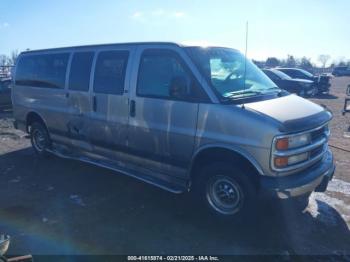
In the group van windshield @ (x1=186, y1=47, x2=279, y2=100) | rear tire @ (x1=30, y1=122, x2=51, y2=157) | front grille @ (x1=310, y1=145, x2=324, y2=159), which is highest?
van windshield @ (x1=186, y1=47, x2=279, y2=100)

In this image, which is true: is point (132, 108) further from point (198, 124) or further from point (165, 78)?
point (198, 124)

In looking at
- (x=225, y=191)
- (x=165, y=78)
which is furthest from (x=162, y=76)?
(x=225, y=191)

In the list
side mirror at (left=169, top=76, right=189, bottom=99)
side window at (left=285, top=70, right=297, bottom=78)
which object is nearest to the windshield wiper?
side mirror at (left=169, top=76, right=189, bottom=99)

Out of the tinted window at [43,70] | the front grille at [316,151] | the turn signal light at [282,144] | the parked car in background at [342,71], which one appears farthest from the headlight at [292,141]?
the parked car in background at [342,71]

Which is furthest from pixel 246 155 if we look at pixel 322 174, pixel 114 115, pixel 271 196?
pixel 114 115

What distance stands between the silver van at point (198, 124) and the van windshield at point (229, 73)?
2cm

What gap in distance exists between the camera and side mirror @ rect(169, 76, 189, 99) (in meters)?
4.21

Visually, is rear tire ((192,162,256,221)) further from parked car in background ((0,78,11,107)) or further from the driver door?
parked car in background ((0,78,11,107))

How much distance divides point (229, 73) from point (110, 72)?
1921 mm

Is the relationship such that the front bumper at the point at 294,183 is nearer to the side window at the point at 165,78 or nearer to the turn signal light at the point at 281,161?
the turn signal light at the point at 281,161

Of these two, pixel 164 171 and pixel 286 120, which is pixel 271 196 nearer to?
pixel 286 120

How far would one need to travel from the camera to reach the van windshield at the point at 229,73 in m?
4.23

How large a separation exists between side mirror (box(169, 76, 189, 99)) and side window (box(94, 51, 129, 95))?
1082 millimetres

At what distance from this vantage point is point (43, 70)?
673cm
